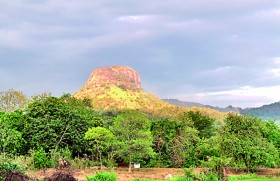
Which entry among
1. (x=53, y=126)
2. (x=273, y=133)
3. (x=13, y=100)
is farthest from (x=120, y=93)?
(x=53, y=126)

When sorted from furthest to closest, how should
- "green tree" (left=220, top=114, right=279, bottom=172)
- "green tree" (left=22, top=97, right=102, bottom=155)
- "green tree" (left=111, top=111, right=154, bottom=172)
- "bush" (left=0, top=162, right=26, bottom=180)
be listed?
"green tree" (left=22, top=97, right=102, bottom=155), "green tree" (left=111, top=111, right=154, bottom=172), "green tree" (left=220, top=114, right=279, bottom=172), "bush" (left=0, top=162, right=26, bottom=180)

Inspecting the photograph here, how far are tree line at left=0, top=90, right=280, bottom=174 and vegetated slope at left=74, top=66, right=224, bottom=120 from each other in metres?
47.4

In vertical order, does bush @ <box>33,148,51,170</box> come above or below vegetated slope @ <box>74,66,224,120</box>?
below

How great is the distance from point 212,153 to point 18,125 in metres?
15.4

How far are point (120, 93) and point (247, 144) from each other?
241 ft

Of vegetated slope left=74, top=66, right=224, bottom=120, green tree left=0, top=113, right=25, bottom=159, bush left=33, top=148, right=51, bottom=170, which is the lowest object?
bush left=33, top=148, right=51, bottom=170

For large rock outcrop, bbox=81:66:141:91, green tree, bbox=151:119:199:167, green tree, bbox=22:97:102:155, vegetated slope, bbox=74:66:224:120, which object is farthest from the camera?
large rock outcrop, bbox=81:66:141:91

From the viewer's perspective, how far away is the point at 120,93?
319ft

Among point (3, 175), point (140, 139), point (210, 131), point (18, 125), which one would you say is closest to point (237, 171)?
point (140, 139)

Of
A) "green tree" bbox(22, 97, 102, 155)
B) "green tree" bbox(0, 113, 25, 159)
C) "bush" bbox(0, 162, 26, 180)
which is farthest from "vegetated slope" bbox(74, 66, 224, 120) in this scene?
"bush" bbox(0, 162, 26, 180)

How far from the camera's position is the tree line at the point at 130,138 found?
82.4 ft

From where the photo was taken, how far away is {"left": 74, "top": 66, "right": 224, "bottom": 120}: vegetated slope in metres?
86.6

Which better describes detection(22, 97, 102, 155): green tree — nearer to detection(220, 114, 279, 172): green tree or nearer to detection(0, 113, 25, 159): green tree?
detection(0, 113, 25, 159): green tree

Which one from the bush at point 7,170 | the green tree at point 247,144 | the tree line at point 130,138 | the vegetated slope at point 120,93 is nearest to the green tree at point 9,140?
the tree line at point 130,138
